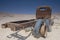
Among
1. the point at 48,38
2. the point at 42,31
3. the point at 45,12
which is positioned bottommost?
the point at 48,38

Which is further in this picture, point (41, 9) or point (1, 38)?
point (41, 9)

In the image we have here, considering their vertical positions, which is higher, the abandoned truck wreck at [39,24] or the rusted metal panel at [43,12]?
the rusted metal panel at [43,12]

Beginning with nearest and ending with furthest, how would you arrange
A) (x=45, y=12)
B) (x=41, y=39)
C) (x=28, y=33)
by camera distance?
1. (x=41, y=39)
2. (x=28, y=33)
3. (x=45, y=12)

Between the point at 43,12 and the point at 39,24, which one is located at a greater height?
the point at 43,12

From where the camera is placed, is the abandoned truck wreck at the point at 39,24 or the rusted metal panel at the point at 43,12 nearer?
the abandoned truck wreck at the point at 39,24

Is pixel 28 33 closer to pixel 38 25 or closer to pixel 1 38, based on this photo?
pixel 38 25

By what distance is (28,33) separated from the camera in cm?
389

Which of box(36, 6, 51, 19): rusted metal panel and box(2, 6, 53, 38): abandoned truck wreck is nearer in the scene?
box(2, 6, 53, 38): abandoned truck wreck

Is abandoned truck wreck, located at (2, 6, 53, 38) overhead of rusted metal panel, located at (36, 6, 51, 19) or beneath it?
beneath

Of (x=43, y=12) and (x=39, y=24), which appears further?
(x=43, y=12)

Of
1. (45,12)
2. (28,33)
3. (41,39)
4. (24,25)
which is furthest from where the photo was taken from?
(45,12)

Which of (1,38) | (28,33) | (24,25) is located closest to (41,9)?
(24,25)

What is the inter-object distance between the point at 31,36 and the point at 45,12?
1826 mm

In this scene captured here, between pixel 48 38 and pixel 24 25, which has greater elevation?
pixel 24 25
